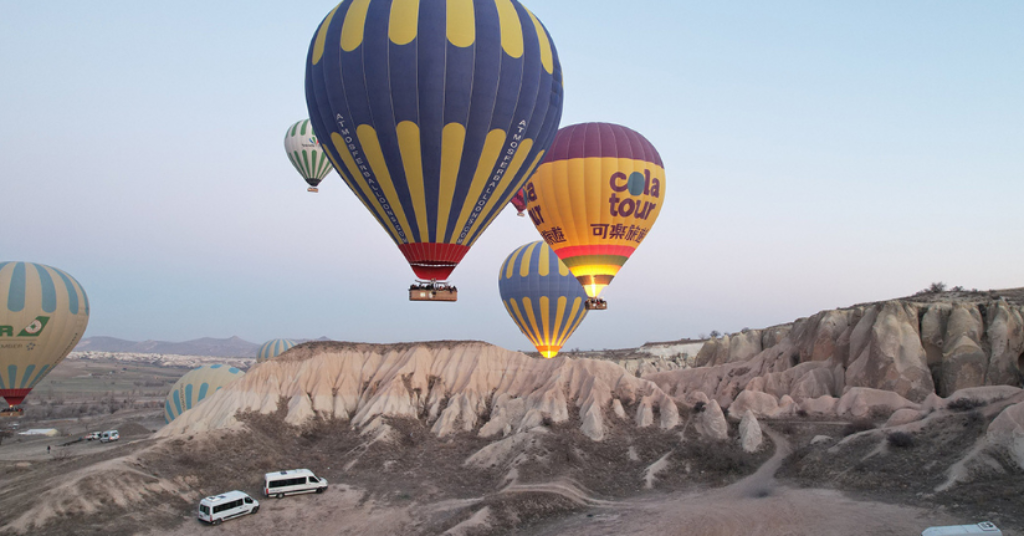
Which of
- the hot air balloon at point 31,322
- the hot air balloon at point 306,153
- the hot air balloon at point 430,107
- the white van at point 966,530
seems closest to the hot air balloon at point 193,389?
the hot air balloon at point 31,322

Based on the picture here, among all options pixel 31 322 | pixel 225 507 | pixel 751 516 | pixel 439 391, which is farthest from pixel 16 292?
pixel 751 516

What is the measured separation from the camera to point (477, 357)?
3825 cm

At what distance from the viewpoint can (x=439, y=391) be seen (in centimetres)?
3591

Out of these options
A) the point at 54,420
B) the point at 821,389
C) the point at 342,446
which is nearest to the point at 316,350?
the point at 342,446

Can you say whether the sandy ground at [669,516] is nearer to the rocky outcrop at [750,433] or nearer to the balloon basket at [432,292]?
the rocky outcrop at [750,433]

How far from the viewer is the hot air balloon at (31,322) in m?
40.3

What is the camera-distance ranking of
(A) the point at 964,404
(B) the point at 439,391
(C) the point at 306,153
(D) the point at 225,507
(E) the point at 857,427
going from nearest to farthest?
1. (D) the point at 225,507
2. (A) the point at 964,404
3. (E) the point at 857,427
4. (B) the point at 439,391
5. (C) the point at 306,153

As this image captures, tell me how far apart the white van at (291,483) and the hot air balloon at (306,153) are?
113 ft

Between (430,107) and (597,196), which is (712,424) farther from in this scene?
(430,107)

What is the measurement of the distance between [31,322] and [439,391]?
98.0 ft

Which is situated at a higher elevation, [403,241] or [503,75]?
[503,75]

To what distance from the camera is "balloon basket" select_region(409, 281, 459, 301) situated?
941 inches

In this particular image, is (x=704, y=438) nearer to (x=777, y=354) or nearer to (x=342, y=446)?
(x=777, y=354)

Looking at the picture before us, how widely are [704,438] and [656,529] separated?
34.9 ft
